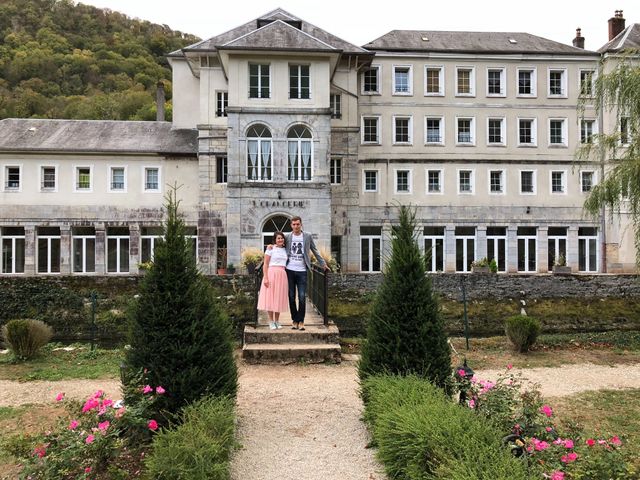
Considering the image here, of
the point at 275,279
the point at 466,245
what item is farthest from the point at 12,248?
the point at 466,245

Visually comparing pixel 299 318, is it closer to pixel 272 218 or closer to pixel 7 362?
pixel 7 362

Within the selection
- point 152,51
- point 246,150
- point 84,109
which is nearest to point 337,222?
point 246,150

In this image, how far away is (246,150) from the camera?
24.1 m

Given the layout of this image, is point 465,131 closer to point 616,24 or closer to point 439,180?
point 439,180

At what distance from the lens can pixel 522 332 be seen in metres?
12.4

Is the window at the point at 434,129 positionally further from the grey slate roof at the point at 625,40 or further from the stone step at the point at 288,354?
the stone step at the point at 288,354

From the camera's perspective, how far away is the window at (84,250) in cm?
2769

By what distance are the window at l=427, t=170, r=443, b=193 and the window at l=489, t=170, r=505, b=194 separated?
293 centimetres

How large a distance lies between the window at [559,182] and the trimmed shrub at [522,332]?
1961 centimetres

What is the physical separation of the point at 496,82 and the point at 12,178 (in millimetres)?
27124

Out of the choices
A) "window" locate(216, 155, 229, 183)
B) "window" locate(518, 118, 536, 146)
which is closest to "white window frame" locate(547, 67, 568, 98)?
"window" locate(518, 118, 536, 146)

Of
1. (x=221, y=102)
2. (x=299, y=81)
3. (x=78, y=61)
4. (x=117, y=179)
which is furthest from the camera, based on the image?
(x=78, y=61)

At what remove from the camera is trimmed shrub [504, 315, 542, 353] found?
12.4 metres

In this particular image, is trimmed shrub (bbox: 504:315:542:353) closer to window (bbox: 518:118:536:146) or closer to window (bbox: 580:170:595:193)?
window (bbox: 518:118:536:146)
